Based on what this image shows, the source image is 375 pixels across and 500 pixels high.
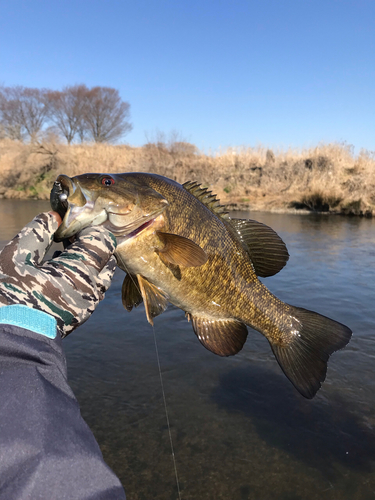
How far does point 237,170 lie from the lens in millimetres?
23484

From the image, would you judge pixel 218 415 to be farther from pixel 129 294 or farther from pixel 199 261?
pixel 199 261

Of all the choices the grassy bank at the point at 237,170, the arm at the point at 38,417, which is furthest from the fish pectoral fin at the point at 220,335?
the grassy bank at the point at 237,170

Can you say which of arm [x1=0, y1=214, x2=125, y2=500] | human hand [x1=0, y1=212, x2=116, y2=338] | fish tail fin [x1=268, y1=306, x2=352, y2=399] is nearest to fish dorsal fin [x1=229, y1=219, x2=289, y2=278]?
fish tail fin [x1=268, y1=306, x2=352, y2=399]

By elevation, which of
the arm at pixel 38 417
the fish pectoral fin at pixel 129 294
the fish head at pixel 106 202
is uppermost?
the fish head at pixel 106 202

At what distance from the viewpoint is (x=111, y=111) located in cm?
3862

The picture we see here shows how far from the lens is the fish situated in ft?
6.43

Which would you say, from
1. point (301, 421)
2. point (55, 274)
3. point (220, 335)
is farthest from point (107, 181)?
point (301, 421)

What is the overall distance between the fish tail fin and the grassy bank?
15363 millimetres

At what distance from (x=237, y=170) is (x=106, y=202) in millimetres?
22273

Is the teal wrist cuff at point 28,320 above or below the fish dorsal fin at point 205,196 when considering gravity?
below

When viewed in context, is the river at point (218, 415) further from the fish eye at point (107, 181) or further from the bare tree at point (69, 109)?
the bare tree at point (69, 109)

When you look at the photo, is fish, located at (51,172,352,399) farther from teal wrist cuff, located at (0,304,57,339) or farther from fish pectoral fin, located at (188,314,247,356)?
teal wrist cuff, located at (0,304,57,339)

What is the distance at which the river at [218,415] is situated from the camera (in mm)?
2465

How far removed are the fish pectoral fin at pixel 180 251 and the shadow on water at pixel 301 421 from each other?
161cm
